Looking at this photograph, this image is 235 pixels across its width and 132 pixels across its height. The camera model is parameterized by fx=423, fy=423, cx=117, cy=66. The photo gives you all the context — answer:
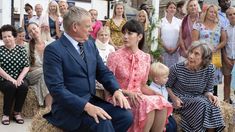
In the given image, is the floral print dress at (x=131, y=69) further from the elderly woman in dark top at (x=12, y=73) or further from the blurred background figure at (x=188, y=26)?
the blurred background figure at (x=188, y=26)

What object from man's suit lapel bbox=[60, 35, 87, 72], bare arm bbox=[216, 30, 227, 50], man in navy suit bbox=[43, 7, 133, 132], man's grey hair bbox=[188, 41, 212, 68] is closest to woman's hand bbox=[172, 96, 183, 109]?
man's grey hair bbox=[188, 41, 212, 68]

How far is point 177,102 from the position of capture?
13.7ft

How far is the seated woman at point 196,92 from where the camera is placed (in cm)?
408

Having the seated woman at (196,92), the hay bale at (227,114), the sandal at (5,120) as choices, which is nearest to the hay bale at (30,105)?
the sandal at (5,120)

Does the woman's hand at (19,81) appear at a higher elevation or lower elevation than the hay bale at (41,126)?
higher

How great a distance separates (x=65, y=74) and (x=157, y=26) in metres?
3.33

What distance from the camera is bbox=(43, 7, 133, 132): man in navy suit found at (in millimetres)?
3031

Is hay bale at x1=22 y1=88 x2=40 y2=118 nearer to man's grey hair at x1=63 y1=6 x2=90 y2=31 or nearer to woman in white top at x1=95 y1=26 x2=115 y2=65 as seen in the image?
woman in white top at x1=95 y1=26 x2=115 y2=65

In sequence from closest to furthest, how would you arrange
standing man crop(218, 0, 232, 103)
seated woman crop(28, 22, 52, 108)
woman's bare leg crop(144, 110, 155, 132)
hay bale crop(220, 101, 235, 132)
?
woman's bare leg crop(144, 110, 155, 132)
hay bale crop(220, 101, 235, 132)
seated woman crop(28, 22, 52, 108)
standing man crop(218, 0, 232, 103)

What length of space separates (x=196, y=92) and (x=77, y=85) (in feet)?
5.07

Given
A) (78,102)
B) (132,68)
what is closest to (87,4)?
(132,68)

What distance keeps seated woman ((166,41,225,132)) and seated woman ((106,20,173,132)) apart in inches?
13.5

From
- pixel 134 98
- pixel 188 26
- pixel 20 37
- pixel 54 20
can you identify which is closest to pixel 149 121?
pixel 134 98

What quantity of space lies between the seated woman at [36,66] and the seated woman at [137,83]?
5.90 ft
